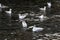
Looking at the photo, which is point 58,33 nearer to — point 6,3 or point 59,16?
point 59,16

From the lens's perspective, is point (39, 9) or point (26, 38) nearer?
point (26, 38)

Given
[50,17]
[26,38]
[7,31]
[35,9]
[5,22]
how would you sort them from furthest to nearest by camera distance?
[35,9]
[50,17]
[5,22]
[7,31]
[26,38]

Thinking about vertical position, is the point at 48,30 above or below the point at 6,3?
below

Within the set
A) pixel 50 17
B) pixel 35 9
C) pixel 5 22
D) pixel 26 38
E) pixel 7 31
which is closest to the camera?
pixel 26 38

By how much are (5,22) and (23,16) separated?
714mm

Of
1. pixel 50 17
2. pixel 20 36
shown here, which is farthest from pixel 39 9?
pixel 20 36

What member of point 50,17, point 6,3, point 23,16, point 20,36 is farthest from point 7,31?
point 6,3

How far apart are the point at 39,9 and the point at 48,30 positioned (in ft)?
6.50

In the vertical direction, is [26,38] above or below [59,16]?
below

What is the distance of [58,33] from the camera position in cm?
798

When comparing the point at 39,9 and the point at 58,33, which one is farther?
the point at 39,9

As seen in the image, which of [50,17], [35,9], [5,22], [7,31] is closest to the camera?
[7,31]

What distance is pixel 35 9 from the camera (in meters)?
9.93

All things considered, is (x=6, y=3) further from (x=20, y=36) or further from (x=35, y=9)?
(x=20, y=36)
